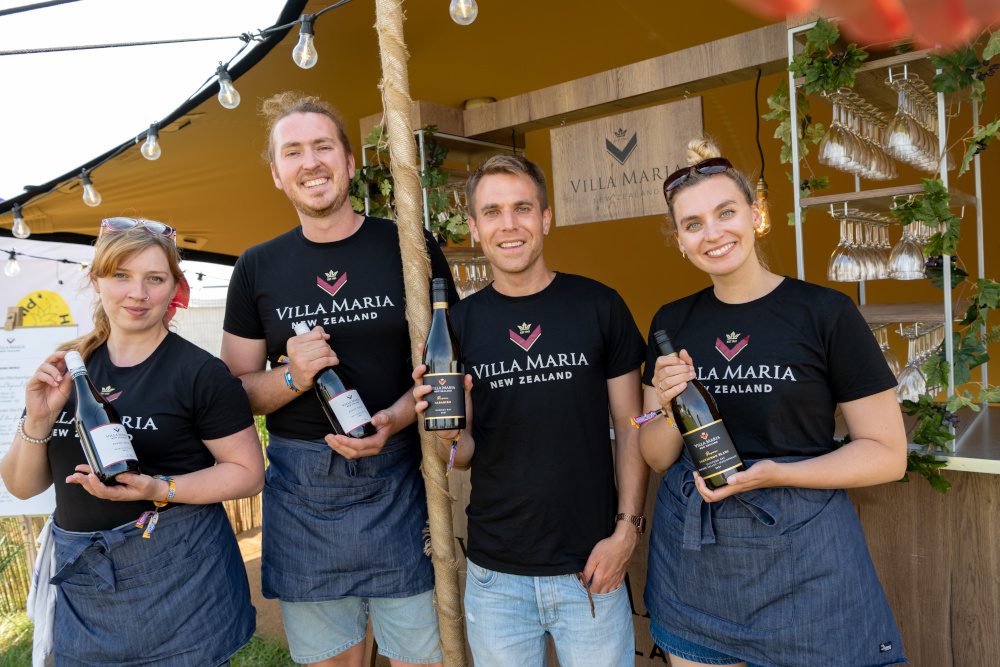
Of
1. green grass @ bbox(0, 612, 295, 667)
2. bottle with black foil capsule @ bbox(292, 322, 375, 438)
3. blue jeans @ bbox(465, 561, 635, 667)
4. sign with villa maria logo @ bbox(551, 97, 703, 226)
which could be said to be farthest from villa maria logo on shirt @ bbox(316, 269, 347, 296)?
green grass @ bbox(0, 612, 295, 667)

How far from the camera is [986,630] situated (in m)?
1.76

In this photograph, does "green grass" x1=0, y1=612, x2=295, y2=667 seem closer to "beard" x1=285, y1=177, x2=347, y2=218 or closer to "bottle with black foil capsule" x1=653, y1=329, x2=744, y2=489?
"beard" x1=285, y1=177, x2=347, y2=218

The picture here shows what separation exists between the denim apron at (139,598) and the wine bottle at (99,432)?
0.18 m

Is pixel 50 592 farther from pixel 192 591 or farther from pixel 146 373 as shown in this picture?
pixel 146 373

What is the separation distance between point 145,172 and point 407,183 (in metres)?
3.95

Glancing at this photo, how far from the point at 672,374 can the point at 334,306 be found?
2.75ft

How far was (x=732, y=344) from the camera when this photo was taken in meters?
1.38

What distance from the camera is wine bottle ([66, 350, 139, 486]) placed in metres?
1.33

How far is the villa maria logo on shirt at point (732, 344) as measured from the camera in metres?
1.36

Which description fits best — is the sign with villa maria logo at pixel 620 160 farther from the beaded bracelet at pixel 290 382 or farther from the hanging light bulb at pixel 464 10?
the beaded bracelet at pixel 290 382

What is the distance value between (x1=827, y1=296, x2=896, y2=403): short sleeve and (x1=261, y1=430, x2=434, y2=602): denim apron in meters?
1.03

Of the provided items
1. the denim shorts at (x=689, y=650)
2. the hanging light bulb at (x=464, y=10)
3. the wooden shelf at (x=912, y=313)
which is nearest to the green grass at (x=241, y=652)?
the denim shorts at (x=689, y=650)

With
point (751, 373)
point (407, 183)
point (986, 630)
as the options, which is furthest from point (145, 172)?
point (986, 630)

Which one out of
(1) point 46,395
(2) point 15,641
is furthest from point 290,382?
(2) point 15,641
